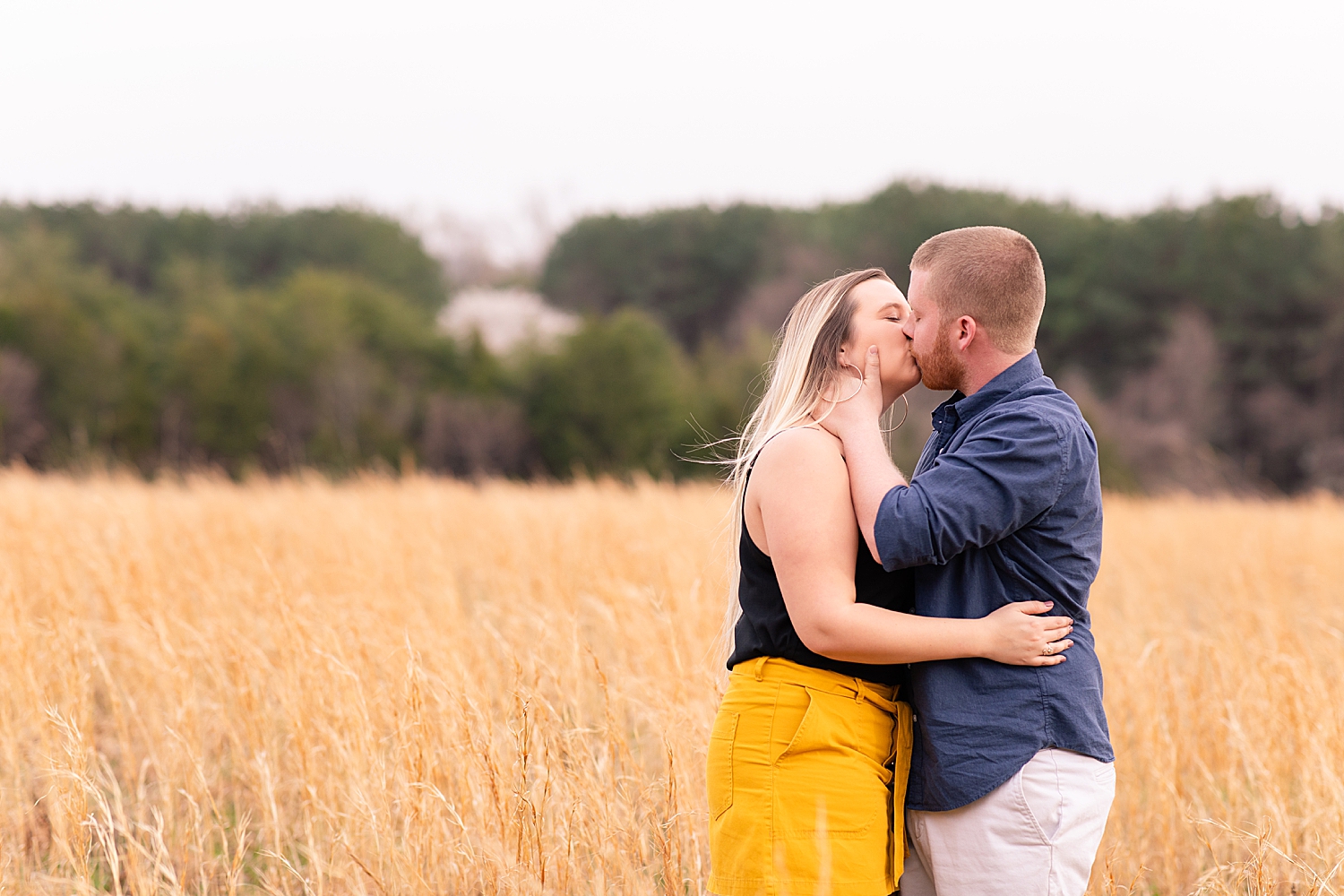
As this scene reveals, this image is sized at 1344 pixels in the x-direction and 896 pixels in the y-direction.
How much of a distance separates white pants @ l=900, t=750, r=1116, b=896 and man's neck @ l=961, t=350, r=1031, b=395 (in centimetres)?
71

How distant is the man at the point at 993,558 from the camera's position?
5.88ft

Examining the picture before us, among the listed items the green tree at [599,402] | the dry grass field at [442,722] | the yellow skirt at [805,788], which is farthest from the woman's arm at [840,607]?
the green tree at [599,402]

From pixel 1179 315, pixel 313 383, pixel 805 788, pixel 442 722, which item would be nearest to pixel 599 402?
pixel 313 383

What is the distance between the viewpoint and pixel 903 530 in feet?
5.71

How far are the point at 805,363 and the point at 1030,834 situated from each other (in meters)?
0.97

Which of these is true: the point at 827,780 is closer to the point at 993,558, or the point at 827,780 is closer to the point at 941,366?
the point at 993,558

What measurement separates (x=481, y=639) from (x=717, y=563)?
148 centimetres

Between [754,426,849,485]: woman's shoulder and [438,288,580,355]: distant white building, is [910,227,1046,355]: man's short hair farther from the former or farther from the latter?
[438,288,580,355]: distant white building

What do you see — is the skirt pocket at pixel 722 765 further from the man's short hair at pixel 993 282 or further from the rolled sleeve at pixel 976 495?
the man's short hair at pixel 993 282

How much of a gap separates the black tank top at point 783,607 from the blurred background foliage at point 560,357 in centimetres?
1757

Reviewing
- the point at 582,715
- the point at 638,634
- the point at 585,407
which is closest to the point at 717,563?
the point at 638,634

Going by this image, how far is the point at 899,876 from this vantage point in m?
1.90

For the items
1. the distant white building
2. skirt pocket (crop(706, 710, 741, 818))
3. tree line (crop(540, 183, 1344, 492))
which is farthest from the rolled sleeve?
the distant white building

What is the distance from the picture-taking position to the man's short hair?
1.91m
